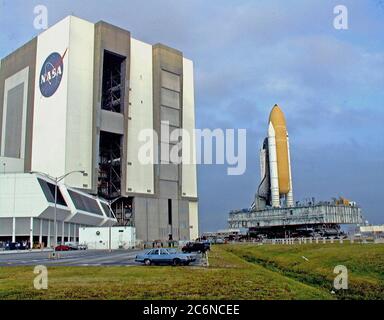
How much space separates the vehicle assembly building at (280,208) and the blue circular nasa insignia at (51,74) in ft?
185

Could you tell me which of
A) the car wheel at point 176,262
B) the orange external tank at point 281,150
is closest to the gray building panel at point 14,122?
the orange external tank at point 281,150

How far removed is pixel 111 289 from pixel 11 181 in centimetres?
7817

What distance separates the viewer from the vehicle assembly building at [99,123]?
109 metres

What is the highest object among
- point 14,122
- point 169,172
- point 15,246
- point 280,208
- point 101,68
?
point 101,68

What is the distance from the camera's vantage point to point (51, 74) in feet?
380

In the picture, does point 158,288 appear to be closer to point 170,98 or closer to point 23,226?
point 23,226

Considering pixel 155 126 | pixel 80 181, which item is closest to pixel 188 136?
pixel 155 126

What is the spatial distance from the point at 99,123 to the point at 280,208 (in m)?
51.1

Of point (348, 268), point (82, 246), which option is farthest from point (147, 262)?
point (82, 246)

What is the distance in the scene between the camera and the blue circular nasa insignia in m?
113

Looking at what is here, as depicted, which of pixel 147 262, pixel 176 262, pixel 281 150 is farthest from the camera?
pixel 281 150

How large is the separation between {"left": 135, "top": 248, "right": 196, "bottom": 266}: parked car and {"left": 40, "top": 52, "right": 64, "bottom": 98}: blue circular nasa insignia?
8645cm

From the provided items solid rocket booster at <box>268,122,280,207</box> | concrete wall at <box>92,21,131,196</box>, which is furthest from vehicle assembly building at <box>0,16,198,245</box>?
solid rocket booster at <box>268,122,280,207</box>
